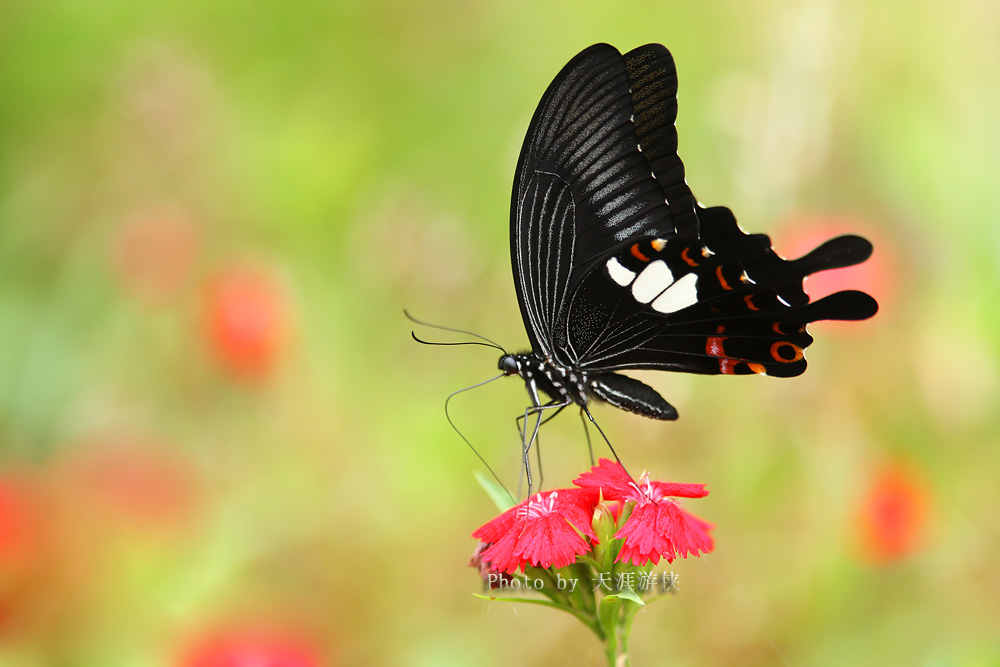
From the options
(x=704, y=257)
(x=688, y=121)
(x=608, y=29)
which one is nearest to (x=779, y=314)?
(x=704, y=257)

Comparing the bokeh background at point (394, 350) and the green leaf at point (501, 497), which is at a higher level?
the bokeh background at point (394, 350)

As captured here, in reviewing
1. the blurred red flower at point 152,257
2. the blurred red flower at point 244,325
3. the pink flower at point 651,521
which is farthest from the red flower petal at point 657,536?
the blurred red flower at point 152,257

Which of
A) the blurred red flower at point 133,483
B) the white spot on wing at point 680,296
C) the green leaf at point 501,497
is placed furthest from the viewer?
the blurred red flower at point 133,483

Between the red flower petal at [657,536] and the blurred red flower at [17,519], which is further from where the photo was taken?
the blurred red flower at [17,519]

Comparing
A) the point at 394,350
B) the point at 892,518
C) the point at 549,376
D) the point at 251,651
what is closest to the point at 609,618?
the point at 549,376

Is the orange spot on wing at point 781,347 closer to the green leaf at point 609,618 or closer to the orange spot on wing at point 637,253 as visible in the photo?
the orange spot on wing at point 637,253

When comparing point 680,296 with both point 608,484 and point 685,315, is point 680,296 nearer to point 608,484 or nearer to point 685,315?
point 685,315

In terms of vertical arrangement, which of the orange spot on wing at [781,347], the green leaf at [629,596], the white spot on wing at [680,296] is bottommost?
the green leaf at [629,596]
